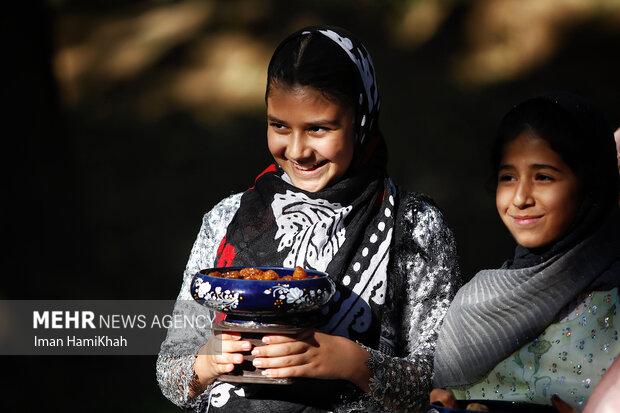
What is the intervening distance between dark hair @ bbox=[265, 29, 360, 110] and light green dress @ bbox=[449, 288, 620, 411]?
0.82m

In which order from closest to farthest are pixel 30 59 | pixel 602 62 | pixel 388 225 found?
pixel 388 225 < pixel 602 62 < pixel 30 59

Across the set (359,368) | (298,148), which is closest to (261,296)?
(359,368)

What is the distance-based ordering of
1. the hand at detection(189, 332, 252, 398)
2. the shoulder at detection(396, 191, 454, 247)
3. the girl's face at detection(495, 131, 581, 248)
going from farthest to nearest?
the shoulder at detection(396, 191, 454, 247) → the hand at detection(189, 332, 252, 398) → the girl's face at detection(495, 131, 581, 248)

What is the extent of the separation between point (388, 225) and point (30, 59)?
9.72ft

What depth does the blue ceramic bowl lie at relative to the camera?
160 centimetres

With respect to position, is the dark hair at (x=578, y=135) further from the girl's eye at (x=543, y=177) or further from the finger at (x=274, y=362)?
the finger at (x=274, y=362)

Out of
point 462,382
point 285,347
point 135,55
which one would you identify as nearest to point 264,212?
point 285,347

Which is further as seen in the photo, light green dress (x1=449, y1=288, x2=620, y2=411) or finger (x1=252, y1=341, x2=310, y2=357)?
finger (x1=252, y1=341, x2=310, y2=357)

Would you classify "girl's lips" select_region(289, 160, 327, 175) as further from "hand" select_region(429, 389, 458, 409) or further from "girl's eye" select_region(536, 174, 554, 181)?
"hand" select_region(429, 389, 458, 409)

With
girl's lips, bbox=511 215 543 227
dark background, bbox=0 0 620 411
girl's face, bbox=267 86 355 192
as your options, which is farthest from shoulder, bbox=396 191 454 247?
dark background, bbox=0 0 620 411

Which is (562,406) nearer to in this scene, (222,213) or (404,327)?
(404,327)

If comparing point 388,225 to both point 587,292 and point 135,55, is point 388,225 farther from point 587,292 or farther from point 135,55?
point 135,55

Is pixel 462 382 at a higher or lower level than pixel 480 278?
lower

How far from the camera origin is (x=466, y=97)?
3.62m
